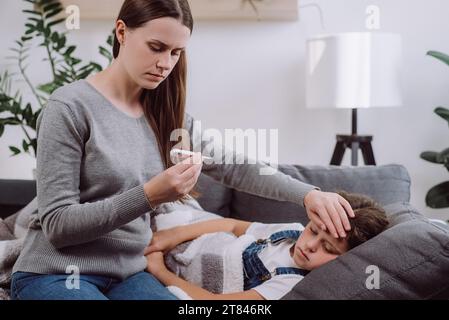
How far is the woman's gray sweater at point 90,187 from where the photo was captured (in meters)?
0.81

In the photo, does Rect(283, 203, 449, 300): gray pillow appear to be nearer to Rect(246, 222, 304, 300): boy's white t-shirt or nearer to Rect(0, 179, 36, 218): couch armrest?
Rect(246, 222, 304, 300): boy's white t-shirt

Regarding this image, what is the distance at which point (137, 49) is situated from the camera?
87 centimetres

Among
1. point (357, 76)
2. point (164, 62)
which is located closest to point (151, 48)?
point (164, 62)

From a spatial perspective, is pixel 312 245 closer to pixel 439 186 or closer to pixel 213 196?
pixel 213 196

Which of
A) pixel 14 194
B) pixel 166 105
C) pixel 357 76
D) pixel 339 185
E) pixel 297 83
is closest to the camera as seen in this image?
pixel 166 105

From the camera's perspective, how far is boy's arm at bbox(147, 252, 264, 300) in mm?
914

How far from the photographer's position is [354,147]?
1.61 m

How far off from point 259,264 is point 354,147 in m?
0.70

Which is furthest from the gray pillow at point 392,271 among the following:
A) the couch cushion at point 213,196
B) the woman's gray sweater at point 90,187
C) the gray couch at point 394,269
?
the couch cushion at point 213,196

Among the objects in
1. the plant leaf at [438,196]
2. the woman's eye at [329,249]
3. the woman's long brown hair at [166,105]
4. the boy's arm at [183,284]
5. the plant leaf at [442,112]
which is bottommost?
the plant leaf at [438,196]

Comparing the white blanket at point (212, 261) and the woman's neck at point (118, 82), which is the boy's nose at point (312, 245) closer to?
the white blanket at point (212, 261)

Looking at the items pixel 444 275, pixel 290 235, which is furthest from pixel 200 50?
pixel 444 275

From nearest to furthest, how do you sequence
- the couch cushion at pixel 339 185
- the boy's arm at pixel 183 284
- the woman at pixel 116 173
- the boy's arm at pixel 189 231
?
1. the woman at pixel 116 173
2. the boy's arm at pixel 183 284
3. the boy's arm at pixel 189 231
4. the couch cushion at pixel 339 185
